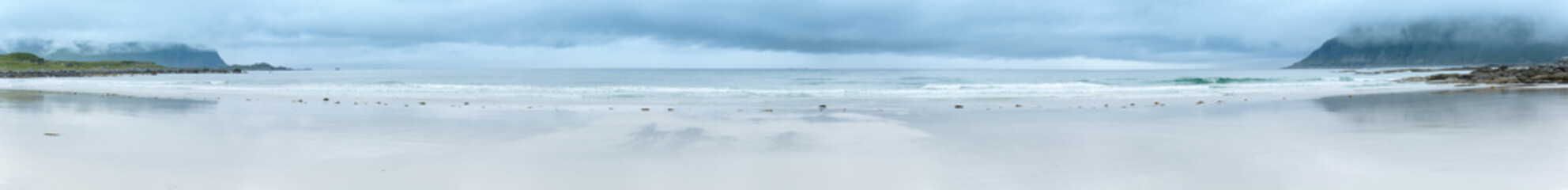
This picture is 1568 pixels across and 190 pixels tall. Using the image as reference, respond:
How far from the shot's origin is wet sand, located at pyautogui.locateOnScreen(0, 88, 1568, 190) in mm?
5355

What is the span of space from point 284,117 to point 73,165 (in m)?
6.28

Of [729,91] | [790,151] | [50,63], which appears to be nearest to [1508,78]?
[729,91]

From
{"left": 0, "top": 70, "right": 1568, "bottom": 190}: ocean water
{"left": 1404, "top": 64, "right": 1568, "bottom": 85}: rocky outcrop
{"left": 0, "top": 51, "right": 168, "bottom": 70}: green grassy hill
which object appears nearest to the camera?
{"left": 0, "top": 70, "right": 1568, "bottom": 190}: ocean water

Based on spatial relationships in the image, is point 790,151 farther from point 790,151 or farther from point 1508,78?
point 1508,78

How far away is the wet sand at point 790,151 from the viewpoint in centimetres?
536

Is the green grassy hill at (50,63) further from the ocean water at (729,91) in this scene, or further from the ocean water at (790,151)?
the ocean water at (790,151)

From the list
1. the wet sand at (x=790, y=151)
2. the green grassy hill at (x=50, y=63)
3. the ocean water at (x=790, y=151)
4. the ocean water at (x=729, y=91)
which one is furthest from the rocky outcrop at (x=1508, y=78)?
the green grassy hill at (x=50, y=63)

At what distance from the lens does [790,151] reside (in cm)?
710

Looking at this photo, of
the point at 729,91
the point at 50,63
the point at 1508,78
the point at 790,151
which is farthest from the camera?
the point at 50,63

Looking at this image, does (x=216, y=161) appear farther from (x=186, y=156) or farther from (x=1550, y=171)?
(x=1550, y=171)

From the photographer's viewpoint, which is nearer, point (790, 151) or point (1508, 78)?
point (790, 151)

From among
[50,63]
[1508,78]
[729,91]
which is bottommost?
[729,91]

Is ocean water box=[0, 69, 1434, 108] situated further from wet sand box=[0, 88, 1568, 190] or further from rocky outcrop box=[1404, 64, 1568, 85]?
wet sand box=[0, 88, 1568, 190]

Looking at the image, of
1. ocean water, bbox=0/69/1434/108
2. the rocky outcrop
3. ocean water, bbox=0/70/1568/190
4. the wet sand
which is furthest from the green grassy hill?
the rocky outcrop
